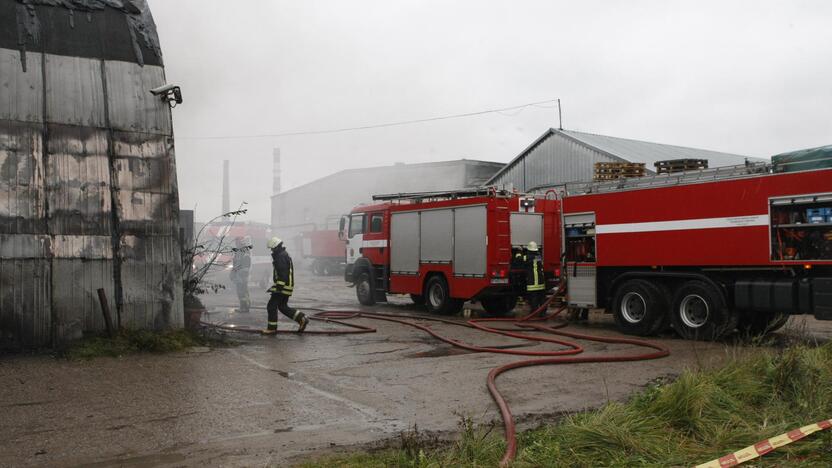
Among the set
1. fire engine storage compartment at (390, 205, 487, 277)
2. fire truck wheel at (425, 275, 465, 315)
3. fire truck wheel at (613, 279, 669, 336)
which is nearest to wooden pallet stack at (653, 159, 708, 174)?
fire truck wheel at (613, 279, 669, 336)

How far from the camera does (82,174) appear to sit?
9023 millimetres

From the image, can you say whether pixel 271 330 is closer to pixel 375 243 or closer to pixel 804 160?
pixel 375 243

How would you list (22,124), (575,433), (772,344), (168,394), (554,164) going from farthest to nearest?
(554,164) → (772,344) → (22,124) → (168,394) → (575,433)

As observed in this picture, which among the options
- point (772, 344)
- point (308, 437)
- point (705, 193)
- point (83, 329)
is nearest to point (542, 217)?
point (705, 193)

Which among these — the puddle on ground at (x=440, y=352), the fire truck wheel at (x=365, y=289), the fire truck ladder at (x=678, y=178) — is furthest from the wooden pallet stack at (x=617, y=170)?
the fire truck wheel at (x=365, y=289)

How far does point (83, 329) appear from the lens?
8820 mm

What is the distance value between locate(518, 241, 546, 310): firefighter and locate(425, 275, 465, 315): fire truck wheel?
1649mm

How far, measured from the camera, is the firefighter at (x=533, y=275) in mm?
13320

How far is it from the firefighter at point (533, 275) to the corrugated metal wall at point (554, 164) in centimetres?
911

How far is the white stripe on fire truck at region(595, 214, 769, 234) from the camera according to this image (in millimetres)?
9760

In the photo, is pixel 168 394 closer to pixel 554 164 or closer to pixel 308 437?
pixel 308 437

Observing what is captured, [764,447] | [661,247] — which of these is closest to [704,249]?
[661,247]

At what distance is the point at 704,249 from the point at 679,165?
6.61 feet

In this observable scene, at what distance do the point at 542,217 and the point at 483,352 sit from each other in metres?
5.83
